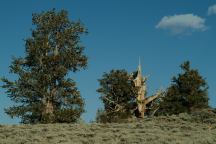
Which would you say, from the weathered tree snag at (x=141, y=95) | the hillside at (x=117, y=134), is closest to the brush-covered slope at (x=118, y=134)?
the hillside at (x=117, y=134)

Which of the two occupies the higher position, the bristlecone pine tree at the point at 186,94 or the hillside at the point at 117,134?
the bristlecone pine tree at the point at 186,94

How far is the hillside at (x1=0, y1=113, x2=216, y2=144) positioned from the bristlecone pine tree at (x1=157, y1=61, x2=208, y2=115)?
2323 centimetres

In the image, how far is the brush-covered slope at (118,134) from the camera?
1108 inches

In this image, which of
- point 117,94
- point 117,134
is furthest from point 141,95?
point 117,134

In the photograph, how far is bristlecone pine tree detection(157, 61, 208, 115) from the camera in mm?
64000

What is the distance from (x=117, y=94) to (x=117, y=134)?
37325 millimetres

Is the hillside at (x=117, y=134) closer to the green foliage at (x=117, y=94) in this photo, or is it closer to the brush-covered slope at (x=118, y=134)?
the brush-covered slope at (x=118, y=134)

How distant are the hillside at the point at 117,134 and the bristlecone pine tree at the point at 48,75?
1356cm

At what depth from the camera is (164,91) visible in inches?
2350

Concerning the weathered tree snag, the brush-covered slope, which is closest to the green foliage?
the weathered tree snag

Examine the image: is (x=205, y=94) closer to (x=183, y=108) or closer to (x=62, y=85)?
(x=183, y=108)

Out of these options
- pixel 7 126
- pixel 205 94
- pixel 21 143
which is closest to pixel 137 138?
pixel 21 143

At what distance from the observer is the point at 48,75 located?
53531mm

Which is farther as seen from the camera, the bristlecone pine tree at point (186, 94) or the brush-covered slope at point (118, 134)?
the bristlecone pine tree at point (186, 94)
